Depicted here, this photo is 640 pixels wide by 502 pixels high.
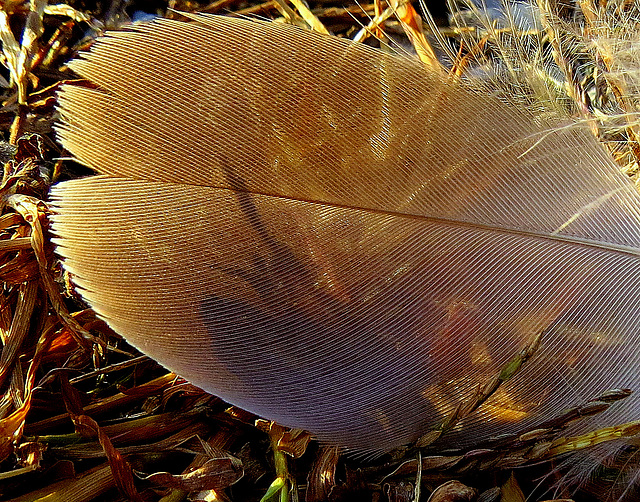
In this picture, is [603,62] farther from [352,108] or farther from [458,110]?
[352,108]

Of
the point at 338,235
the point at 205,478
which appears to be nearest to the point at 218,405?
the point at 205,478

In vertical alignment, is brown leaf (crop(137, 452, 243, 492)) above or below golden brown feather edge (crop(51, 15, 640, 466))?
below

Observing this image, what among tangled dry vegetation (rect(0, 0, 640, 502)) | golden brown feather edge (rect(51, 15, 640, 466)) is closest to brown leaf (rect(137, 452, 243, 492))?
tangled dry vegetation (rect(0, 0, 640, 502))

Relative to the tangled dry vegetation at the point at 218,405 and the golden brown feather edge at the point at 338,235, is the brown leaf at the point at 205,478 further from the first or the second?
the golden brown feather edge at the point at 338,235

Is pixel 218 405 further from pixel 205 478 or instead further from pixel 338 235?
pixel 338 235

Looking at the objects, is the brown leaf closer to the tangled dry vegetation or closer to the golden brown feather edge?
the tangled dry vegetation
